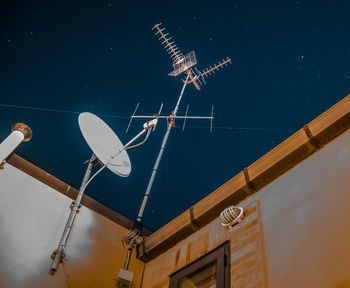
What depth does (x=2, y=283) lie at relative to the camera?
5.55 meters

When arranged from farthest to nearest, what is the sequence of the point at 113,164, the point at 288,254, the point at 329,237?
the point at 113,164
the point at 288,254
the point at 329,237

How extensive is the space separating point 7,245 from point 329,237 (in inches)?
192

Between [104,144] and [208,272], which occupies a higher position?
[104,144]


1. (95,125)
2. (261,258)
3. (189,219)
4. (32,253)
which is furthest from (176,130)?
(261,258)

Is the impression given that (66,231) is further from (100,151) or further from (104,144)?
(104,144)

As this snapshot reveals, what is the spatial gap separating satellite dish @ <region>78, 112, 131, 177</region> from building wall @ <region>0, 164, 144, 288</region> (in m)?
1.04

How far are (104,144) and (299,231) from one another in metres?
4.65

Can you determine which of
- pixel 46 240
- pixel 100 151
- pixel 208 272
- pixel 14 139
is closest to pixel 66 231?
pixel 46 240

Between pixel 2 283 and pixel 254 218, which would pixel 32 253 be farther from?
pixel 254 218

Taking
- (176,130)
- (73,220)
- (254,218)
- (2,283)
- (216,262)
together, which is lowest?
(2,283)

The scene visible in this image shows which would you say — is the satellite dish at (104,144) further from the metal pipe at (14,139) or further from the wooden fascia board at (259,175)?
the wooden fascia board at (259,175)

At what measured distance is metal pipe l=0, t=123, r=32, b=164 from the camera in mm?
6605

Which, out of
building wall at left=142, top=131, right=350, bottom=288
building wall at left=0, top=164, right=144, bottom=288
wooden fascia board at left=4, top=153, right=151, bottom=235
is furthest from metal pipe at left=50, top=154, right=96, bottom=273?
building wall at left=142, top=131, right=350, bottom=288

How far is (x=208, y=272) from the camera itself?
5543mm
